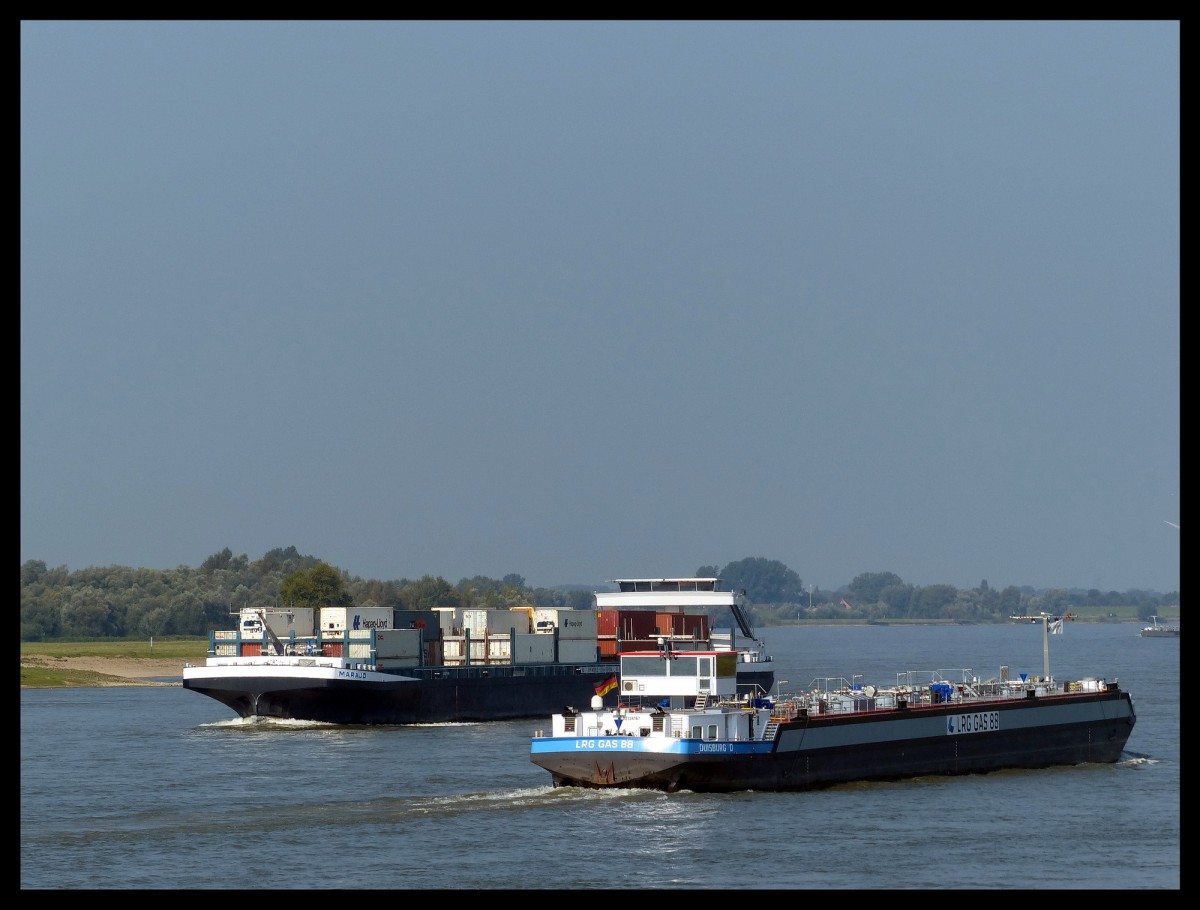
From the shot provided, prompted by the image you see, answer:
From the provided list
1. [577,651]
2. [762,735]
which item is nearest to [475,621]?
[577,651]

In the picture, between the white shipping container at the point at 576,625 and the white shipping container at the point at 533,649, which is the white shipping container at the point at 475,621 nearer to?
the white shipping container at the point at 533,649

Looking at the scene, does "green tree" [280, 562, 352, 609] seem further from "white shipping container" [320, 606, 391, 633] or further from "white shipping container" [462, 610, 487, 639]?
"white shipping container" [320, 606, 391, 633]

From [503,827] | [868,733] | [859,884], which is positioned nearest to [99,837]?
[503,827]

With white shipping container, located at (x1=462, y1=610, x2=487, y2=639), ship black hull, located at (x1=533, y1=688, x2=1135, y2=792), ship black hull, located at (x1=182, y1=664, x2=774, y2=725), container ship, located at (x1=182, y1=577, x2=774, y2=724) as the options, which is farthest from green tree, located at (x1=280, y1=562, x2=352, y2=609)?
ship black hull, located at (x1=533, y1=688, x2=1135, y2=792)

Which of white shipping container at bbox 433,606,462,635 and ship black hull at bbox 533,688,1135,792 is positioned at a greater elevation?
white shipping container at bbox 433,606,462,635

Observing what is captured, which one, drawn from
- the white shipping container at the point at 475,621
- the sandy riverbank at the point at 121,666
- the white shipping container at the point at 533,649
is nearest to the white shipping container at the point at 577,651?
the white shipping container at the point at 533,649

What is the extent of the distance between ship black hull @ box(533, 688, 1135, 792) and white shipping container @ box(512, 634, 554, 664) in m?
36.5

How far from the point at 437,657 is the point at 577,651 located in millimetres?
9799

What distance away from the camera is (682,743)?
157ft

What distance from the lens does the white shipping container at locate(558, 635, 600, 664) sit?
307ft

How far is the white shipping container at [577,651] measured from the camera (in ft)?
307

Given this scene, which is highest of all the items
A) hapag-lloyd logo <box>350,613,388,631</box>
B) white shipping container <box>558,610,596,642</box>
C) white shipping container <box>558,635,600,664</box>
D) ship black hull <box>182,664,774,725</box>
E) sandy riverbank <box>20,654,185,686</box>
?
hapag-lloyd logo <box>350,613,388,631</box>
